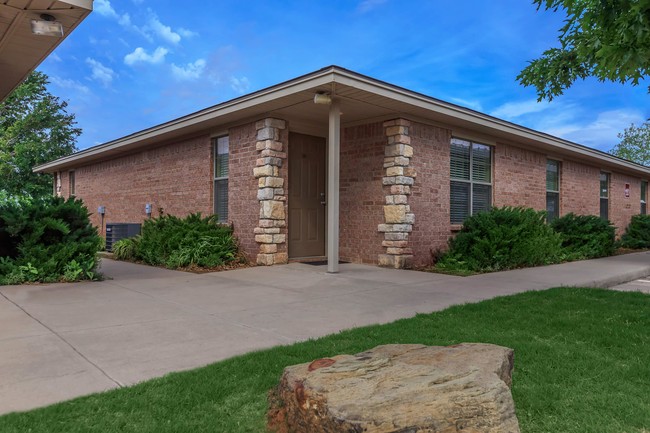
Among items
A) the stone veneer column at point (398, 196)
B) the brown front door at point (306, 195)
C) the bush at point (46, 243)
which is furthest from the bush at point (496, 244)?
the bush at point (46, 243)

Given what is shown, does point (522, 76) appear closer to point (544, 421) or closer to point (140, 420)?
point (544, 421)

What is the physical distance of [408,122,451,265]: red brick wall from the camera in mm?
9359

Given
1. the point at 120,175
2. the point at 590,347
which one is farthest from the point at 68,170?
the point at 590,347

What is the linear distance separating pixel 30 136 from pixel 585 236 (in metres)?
25.1

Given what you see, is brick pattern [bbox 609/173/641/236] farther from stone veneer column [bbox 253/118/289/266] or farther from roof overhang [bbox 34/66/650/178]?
stone veneer column [bbox 253/118/289/266]

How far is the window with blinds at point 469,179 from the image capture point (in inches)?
412

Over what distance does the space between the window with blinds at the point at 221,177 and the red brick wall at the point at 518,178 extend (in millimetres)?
6424

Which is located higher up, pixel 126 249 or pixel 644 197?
pixel 644 197

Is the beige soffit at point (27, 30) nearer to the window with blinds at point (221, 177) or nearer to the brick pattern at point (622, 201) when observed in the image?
the window with blinds at point (221, 177)

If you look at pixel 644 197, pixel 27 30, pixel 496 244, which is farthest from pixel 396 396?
pixel 644 197

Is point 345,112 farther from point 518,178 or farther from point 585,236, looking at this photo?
point 585,236

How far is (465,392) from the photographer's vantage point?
2014 mm

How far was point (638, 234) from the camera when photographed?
54.7ft

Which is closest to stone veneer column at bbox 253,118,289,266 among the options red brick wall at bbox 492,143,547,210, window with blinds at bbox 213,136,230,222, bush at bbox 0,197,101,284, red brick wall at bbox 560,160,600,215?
window with blinds at bbox 213,136,230,222
